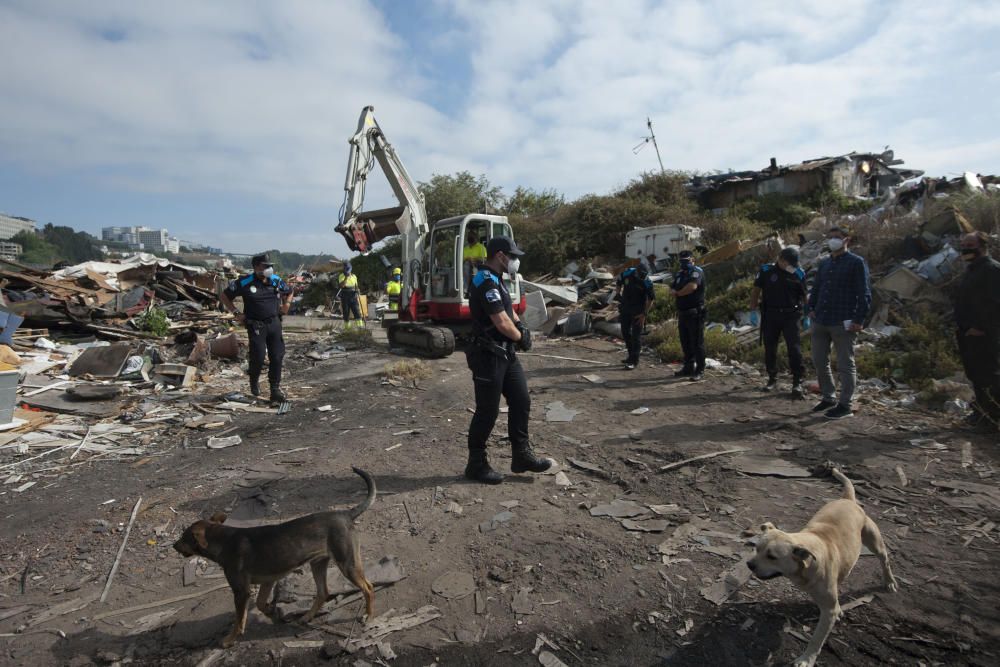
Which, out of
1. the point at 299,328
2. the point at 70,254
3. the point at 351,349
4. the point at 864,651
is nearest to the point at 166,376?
the point at 351,349

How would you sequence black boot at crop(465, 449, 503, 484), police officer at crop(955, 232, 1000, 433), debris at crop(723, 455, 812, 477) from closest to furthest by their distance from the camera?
black boot at crop(465, 449, 503, 484), debris at crop(723, 455, 812, 477), police officer at crop(955, 232, 1000, 433)

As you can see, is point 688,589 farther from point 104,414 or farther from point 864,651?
point 104,414

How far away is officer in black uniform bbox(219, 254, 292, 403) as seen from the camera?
21.2ft

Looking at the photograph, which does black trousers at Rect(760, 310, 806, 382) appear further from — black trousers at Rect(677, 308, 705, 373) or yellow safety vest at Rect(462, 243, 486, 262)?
yellow safety vest at Rect(462, 243, 486, 262)

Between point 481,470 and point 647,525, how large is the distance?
1.33 metres

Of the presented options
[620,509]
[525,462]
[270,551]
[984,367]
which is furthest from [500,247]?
[984,367]

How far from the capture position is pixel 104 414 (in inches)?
252

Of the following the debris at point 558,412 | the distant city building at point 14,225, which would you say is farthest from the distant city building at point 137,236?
the debris at point 558,412

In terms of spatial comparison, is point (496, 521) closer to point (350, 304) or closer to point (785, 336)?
point (785, 336)

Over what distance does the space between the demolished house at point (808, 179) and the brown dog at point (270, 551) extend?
70.7 feet

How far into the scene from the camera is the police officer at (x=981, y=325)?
4.74 m

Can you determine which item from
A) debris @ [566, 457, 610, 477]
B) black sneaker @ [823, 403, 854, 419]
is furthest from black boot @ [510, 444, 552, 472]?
black sneaker @ [823, 403, 854, 419]

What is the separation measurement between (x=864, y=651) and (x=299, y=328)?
13828 millimetres

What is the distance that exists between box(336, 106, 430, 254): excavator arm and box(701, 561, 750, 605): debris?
8.75 m
